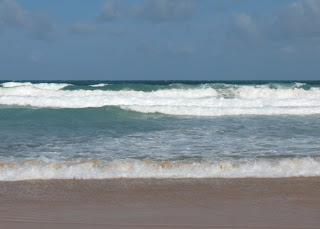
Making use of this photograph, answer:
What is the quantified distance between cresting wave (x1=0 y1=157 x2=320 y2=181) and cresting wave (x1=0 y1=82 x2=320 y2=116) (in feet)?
26.2

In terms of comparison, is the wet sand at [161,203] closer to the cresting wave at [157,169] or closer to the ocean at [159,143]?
the cresting wave at [157,169]

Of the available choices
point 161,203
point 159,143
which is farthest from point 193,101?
point 161,203

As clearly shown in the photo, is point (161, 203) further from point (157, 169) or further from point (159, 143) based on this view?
point (159, 143)

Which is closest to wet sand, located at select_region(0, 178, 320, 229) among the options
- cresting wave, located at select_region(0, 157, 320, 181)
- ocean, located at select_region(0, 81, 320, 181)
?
cresting wave, located at select_region(0, 157, 320, 181)

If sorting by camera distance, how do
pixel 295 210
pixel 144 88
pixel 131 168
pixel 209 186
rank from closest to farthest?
1. pixel 295 210
2. pixel 209 186
3. pixel 131 168
4. pixel 144 88

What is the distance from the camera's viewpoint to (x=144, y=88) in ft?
92.8

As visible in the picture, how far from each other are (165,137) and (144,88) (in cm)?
1912

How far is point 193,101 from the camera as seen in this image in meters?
17.7

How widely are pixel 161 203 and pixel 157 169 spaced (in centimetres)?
148

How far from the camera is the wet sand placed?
4.19m

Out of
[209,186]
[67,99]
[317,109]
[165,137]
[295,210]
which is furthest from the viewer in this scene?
[67,99]

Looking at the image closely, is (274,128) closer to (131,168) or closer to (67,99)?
(131,168)

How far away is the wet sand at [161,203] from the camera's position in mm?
4188

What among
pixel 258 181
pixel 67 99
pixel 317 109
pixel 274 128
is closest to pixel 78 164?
pixel 258 181
